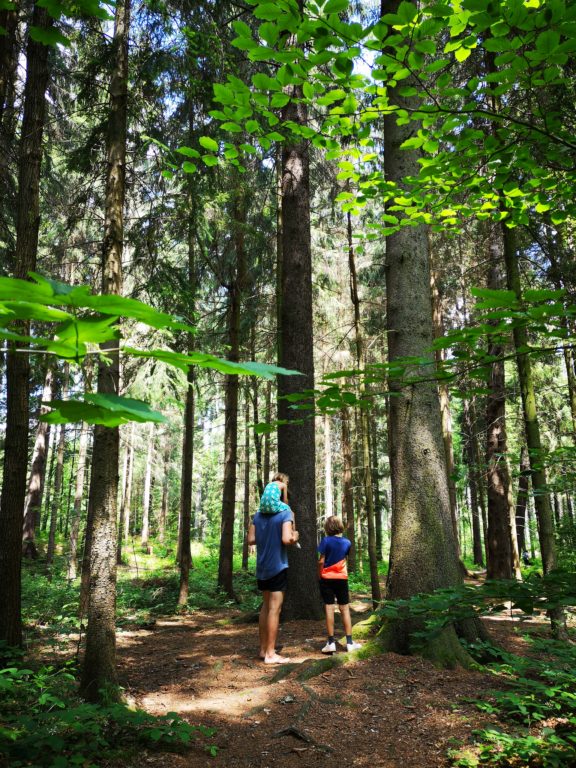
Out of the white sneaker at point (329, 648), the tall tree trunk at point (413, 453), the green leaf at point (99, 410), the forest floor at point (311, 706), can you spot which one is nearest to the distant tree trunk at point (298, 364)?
the forest floor at point (311, 706)

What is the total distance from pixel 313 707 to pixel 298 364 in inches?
179

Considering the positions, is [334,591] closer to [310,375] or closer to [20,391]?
[310,375]

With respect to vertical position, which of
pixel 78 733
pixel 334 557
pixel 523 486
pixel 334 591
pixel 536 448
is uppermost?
pixel 536 448

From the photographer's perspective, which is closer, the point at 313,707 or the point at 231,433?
the point at 313,707

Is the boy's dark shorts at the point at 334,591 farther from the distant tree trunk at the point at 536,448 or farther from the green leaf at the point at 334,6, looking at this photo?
the green leaf at the point at 334,6

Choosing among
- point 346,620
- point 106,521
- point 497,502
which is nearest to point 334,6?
point 106,521

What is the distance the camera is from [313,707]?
386 cm

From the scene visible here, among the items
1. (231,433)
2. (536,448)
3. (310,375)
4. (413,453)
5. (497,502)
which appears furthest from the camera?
(231,433)

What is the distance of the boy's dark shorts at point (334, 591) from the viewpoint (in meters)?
5.57

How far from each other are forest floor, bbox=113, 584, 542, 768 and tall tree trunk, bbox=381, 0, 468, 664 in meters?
0.47

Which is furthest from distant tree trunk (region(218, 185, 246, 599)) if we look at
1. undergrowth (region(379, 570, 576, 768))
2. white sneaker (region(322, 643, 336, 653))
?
undergrowth (region(379, 570, 576, 768))

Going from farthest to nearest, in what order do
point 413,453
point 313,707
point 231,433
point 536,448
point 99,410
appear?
point 231,433 < point 536,448 < point 413,453 < point 313,707 < point 99,410

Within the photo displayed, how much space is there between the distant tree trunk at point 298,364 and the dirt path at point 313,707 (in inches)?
Answer: 56.3

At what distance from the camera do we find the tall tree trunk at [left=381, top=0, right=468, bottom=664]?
4586mm
